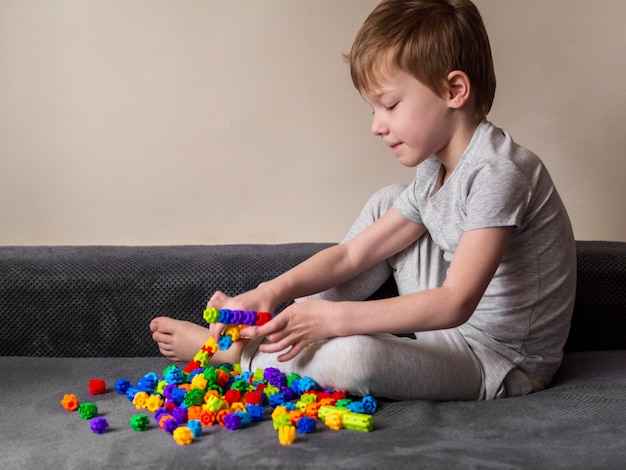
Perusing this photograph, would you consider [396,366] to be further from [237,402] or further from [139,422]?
[139,422]

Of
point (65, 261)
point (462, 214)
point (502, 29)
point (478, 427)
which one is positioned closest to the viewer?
point (478, 427)

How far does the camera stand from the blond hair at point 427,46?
1.18 meters

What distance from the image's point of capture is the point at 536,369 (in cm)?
125

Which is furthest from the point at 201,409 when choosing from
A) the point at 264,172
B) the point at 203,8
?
A: the point at 203,8

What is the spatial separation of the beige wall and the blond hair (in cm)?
86

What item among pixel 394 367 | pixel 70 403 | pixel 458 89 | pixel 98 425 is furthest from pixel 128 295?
pixel 458 89

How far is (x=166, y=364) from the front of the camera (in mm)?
1447

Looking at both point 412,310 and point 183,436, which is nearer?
point 183,436

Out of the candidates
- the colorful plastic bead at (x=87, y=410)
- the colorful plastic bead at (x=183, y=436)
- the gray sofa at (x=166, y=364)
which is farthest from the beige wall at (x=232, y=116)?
the colorful plastic bead at (x=183, y=436)

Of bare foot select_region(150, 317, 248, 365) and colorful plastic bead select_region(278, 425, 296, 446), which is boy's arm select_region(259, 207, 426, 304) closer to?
bare foot select_region(150, 317, 248, 365)

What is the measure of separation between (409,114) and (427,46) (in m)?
0.11

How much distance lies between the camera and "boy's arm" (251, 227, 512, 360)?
110cm

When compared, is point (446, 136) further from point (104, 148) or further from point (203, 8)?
point (104, 148)

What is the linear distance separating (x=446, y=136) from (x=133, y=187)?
118 cm
